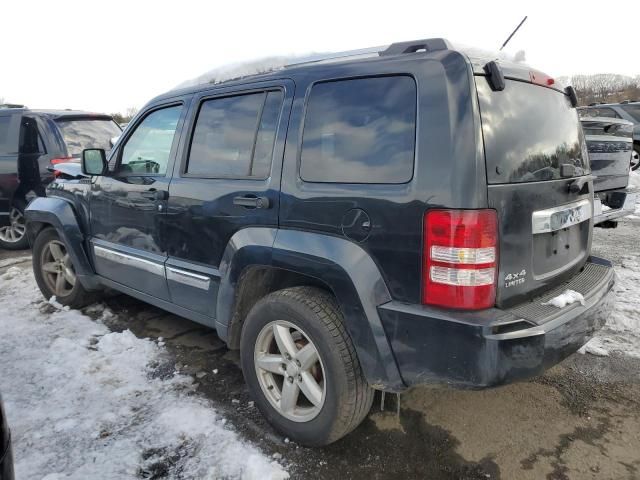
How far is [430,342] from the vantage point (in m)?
1.96

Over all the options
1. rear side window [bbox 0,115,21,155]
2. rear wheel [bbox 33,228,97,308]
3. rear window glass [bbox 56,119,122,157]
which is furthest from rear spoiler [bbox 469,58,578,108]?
rear side window [bbox 0,115,21,155]

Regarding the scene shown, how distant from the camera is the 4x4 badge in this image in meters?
2.01

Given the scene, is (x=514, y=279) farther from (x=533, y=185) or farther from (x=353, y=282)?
(x=353, y=282)

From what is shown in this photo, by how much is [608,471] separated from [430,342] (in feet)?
3.88

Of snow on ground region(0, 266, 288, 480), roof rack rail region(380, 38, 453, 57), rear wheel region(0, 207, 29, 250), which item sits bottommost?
snow on ground region(0, 266, 288, 480)

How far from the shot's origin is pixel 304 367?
240 cm

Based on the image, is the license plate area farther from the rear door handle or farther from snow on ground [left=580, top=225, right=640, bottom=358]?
the rear door handle

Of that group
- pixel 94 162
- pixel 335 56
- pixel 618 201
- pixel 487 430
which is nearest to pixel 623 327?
pixel 618 201

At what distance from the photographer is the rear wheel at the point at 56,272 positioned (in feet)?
14.4

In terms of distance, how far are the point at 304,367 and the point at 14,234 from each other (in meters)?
6.56

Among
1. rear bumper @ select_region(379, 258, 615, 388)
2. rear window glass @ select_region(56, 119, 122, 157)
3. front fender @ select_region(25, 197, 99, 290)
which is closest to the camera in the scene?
rear bumper @ select_region(379, 258, 615, 388)

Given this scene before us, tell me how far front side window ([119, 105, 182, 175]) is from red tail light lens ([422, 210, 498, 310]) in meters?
2.07

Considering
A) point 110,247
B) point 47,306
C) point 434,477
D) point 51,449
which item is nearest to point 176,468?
point 51,449

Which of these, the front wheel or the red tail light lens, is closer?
the red tail light lens
